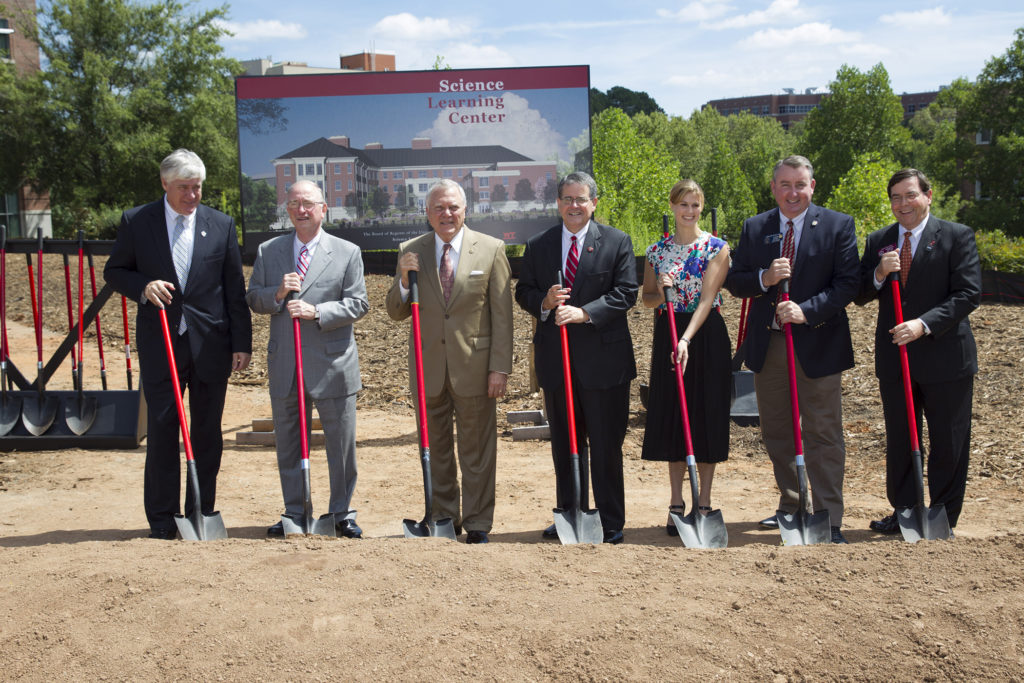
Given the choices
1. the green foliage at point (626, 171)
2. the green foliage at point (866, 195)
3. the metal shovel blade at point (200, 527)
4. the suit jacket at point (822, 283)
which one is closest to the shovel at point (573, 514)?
the suit jacket at point (822, 283)

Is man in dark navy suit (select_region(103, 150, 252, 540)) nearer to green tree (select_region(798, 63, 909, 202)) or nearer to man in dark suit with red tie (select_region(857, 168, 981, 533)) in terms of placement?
man in dark suit with red tie (select_region(857, 168, 981, 533))

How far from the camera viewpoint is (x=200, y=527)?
185 inches

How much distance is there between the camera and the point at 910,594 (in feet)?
11.5

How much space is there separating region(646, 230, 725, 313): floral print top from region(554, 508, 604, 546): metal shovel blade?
1233 millimetres

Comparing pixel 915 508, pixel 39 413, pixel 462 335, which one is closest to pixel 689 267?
pixel 462 335

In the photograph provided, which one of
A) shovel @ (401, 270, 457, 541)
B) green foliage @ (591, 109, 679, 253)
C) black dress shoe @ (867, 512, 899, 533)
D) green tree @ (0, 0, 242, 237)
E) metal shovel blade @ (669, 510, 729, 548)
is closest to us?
metal shovel blade @ (669, 510, 729, 548)

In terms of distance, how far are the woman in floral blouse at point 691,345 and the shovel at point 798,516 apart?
1.17ft

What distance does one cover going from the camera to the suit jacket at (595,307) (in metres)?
4.79

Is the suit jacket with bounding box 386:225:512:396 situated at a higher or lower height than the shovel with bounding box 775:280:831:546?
higher

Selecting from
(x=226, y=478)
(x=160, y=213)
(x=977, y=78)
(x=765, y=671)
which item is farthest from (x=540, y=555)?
(x=977, y=78)

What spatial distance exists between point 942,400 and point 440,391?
2675mm

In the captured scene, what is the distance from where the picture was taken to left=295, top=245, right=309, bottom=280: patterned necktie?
499cm

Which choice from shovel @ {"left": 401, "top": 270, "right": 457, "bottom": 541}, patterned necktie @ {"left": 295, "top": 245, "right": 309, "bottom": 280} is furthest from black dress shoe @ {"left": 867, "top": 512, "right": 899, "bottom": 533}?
patterned necktie @ {"left": 295, "top": 245, "right": 309, "bottom": 280}

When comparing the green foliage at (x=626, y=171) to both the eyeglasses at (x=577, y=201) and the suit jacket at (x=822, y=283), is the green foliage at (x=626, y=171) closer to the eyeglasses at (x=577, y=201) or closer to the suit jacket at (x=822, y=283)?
the suit jacket at (x=822, y=283)
